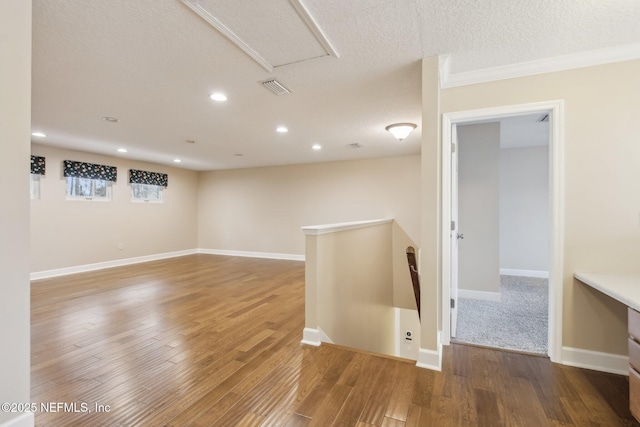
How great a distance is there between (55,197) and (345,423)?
6.41 metres

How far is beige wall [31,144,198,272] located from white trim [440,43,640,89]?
6666 millimetres

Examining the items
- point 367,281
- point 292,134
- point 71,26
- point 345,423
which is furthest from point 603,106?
point 71,26

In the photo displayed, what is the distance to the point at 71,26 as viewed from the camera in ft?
6.10

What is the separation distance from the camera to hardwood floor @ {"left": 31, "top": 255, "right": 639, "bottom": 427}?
5.31 feet

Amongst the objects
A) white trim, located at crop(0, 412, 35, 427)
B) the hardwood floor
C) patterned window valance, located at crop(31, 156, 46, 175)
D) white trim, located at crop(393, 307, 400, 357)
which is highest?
patterned window valance, located at crop(31, 156, 46, 175)

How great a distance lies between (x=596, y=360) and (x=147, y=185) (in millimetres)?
8154

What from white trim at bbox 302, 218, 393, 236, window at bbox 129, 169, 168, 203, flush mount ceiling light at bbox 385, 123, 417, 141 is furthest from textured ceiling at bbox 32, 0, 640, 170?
window at bbox 129, 169, 168, 203

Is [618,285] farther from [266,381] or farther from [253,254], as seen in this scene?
[253,254]

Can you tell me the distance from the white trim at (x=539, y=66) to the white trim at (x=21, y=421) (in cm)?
338

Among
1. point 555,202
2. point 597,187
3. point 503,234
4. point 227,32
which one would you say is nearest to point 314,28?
point 227,32

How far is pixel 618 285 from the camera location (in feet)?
5.91

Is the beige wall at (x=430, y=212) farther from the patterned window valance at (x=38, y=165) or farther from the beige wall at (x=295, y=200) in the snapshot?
the patterned window valance at (x=38, y=165)

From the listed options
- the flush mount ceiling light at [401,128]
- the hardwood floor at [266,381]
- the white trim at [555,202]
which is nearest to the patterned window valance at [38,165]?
the hardwood floor at [266,381]

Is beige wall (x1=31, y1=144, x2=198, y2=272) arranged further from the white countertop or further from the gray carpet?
the white countertop
